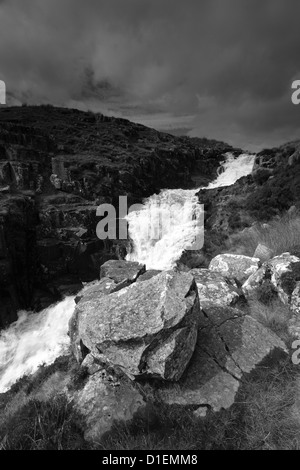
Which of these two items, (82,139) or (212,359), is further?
(82,139)

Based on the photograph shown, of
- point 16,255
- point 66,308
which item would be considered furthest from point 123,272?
point 16,255

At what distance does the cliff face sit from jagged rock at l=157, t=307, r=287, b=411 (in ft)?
66.7

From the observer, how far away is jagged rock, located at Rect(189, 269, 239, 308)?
5973 millimetres

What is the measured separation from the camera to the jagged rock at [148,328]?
3.80 metres

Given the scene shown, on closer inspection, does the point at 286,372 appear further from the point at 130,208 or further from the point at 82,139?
the point at 82,139

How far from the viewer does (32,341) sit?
57.4 ft

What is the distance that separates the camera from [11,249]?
22734 millimetres

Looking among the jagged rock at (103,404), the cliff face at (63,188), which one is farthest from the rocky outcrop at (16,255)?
the jagged rock at (103,404)

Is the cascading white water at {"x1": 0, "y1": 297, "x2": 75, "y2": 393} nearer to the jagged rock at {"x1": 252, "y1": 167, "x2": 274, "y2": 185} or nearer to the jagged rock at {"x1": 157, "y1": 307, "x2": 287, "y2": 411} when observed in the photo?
the jagged rock at {"x1": 157, "y1": 307, "x2": 287, "y2": 411}

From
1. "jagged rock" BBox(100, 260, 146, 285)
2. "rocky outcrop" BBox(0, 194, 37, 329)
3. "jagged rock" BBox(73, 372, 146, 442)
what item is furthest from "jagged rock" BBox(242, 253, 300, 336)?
"rocky outcrop" BBox(0, 194, 37, 329)
